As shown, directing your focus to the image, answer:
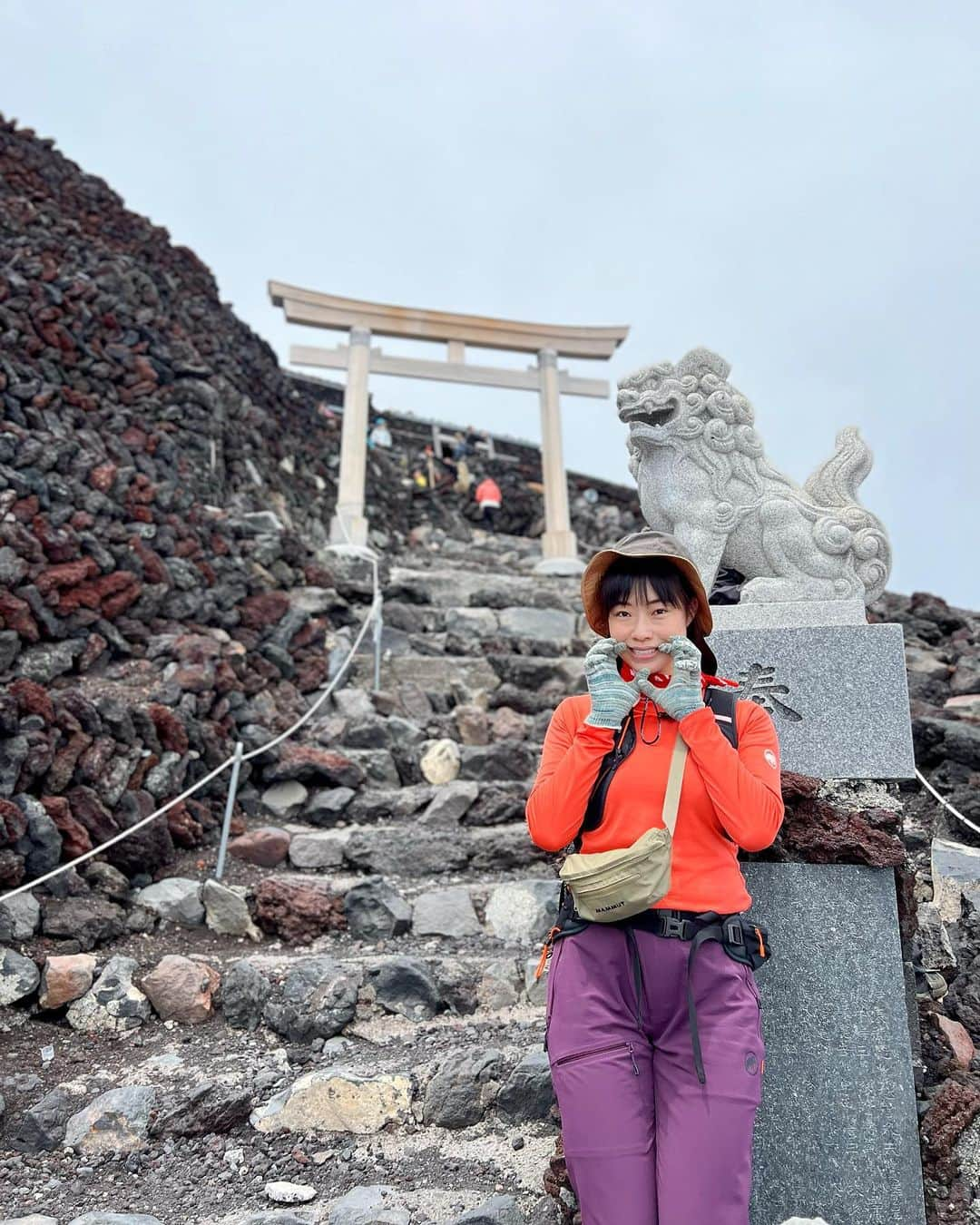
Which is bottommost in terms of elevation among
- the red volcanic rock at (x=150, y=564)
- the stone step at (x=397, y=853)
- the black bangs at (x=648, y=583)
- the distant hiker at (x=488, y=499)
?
the stone step at (x=397, y=853)

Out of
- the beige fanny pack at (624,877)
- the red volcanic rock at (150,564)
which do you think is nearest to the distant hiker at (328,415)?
the red volcanic rock at (150,564)

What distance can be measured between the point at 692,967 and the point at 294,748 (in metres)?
4.25

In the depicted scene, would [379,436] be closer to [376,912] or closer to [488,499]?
[488,499]

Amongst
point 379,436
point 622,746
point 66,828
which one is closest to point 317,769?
point 66,828

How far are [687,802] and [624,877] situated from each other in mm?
216

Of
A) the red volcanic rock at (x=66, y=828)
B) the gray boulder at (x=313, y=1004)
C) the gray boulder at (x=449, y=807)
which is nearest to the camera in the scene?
the gray boulder at (x=313, y=1004)

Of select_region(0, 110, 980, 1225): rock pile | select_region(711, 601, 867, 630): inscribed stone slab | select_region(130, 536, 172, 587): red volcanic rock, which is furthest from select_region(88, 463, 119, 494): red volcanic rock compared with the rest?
select_region(711, 601, 867, 630): inscribed stone slab

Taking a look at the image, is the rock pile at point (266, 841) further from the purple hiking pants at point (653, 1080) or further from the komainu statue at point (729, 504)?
the purple hiking pants at point (653, 1080)

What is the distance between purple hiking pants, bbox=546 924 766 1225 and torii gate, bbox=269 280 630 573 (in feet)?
30.7

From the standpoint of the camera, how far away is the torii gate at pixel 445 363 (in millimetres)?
11414

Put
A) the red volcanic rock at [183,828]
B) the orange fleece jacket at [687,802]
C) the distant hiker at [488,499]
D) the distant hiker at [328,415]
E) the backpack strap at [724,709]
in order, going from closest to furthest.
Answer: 1. the orange fleece jacket at [687,802]
2. the backpack strap at [724,709]
3. the red volcanic rock at [183,828]
4. the distant hiker at [328,415]
5. the distant hiker at [488,499]

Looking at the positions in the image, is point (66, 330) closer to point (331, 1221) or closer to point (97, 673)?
point (97, 673)

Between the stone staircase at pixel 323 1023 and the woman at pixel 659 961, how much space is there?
74 cm

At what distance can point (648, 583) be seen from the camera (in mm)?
1838
